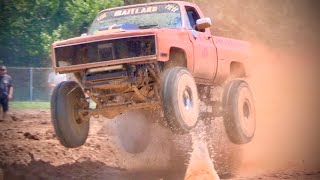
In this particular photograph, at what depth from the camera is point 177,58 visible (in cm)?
766

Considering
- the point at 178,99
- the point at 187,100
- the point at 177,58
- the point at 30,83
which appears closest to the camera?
the point at 178,99

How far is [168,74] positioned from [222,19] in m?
8.00

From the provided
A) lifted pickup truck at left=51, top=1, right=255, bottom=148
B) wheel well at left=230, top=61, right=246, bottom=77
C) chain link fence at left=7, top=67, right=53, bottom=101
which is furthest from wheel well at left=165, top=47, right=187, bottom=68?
chain link fence at left=7, top=67, right=53, bottom=101

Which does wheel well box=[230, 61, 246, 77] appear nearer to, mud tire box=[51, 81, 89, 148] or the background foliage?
mud tire box=[51, 81, 89, 148]

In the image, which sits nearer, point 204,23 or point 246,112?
point 204,23

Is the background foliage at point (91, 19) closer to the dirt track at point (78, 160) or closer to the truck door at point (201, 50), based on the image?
the dirt track at point (78, 160)

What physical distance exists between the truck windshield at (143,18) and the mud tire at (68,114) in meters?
0.95

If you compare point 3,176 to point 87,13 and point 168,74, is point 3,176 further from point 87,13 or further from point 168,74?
point 87,13

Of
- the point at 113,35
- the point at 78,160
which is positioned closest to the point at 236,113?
the point at 113,35

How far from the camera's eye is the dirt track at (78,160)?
9.68 meters

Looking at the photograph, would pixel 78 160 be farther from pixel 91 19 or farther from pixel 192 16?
pixel 91 19

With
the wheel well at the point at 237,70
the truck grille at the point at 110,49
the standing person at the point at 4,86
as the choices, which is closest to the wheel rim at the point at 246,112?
the wheel well at the point at 237,70

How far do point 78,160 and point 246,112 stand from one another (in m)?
3.67

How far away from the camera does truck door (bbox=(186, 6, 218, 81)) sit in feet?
25.4
